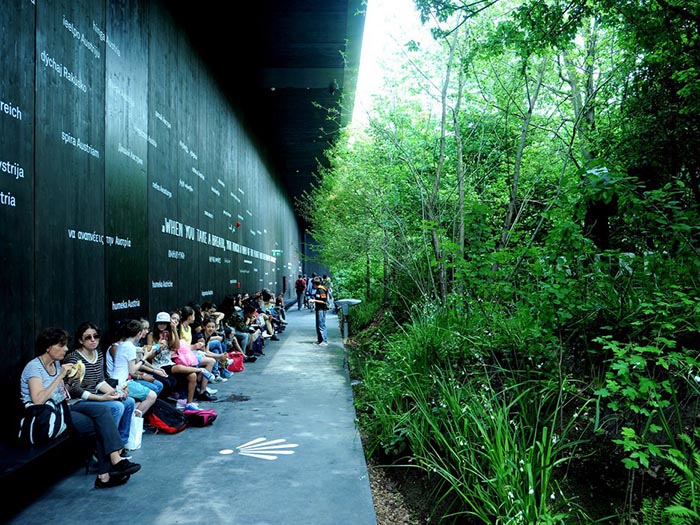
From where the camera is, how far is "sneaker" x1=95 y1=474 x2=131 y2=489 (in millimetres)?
3916

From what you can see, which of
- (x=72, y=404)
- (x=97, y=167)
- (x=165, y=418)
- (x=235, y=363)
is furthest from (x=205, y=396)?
(x=97, y=167)

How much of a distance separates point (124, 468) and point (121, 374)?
1059 millimetres

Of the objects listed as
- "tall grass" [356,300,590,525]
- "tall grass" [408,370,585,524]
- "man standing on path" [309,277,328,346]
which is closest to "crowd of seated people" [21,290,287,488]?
"tall grass" [356,300,590,525]

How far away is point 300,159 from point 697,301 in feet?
84.2

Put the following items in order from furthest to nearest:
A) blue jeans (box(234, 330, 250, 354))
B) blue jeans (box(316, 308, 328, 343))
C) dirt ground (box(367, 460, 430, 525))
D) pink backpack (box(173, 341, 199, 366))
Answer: blue jeans (box(316, 308, 328, 343)), blue jeans (box(234, 330, 250, 354)), pink backpack (box(173, 341, 199, 366)), dirt ground (box(367, 460, 430, 525))

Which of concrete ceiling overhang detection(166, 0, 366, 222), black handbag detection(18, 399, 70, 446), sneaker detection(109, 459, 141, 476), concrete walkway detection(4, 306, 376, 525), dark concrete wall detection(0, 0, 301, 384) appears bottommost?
concrete walkway detection(4, 306, 376, 525)

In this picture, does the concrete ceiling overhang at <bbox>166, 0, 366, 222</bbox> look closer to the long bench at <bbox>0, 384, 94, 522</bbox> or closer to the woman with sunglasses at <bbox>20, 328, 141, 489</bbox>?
the woman with sunglasses at <bbox>20, 328, 141, 489</bbox>

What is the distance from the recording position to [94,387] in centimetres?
447

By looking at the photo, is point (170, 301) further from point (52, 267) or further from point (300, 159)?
A: point (300, 159)

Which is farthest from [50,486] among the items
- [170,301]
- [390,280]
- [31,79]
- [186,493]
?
[390,280]

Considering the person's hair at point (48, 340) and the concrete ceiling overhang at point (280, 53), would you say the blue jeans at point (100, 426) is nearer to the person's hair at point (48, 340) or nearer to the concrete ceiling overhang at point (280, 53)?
the person's hair at point (48, 340)

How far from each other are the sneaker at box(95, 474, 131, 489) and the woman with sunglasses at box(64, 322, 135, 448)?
1.45ft

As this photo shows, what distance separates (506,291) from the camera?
4.48 metres

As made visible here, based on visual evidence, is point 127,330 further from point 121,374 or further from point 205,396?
point 205,396
